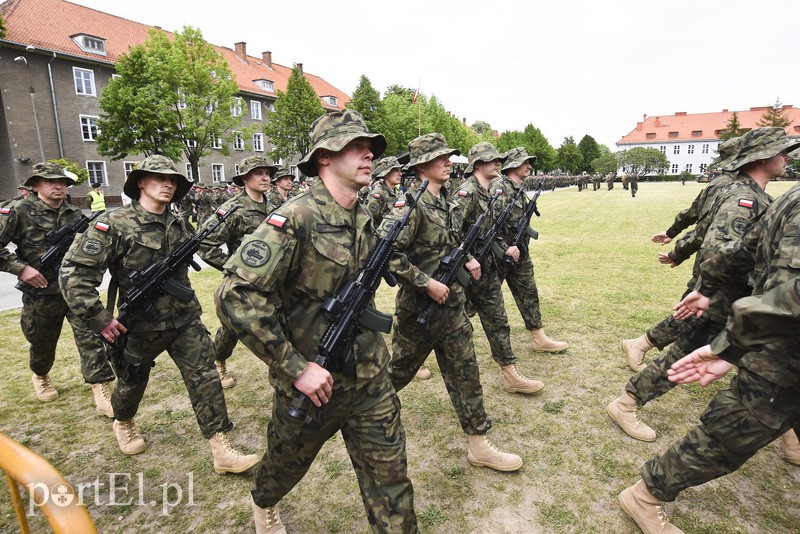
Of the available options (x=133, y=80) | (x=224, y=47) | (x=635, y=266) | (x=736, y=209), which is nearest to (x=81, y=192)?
(x=133, y=80)

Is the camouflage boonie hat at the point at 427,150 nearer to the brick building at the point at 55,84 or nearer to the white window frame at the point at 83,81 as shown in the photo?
the brick building at the point at 55,84

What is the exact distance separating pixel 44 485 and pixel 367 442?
1424 mm

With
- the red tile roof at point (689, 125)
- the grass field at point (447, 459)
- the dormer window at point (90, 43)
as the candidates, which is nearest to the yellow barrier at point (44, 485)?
the grass field at point (447, 459)

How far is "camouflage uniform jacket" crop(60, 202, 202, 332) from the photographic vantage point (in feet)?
10.6

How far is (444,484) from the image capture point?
3336 mm

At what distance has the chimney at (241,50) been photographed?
4450cm

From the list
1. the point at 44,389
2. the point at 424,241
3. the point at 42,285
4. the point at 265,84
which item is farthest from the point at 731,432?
the point at 265,84

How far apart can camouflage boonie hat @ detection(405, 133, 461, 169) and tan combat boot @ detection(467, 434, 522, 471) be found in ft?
7.74

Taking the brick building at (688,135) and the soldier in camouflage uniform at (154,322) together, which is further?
the brick building at (688,135)

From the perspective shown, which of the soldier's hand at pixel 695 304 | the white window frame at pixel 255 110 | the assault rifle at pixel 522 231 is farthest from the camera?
the white window frame at pixel 255 110

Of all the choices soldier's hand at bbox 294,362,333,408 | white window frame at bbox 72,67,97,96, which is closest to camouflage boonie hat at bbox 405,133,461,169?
soldier's hand at bbox 294,362,333,408

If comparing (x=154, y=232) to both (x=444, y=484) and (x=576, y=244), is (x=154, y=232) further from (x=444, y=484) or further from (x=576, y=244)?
(x=576, y=244)

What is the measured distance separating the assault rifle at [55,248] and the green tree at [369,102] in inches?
1516

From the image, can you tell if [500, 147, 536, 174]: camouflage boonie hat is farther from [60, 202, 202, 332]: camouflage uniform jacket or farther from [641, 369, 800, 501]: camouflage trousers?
[60, 202, 202, 332]: camouflage uniform jacket
